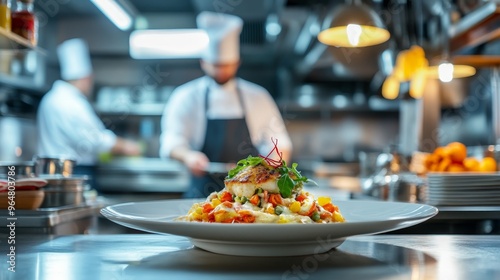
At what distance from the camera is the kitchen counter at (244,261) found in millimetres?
686

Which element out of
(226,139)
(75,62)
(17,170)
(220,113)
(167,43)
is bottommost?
(17,170)

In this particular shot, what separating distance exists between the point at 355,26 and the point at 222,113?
1852 mm

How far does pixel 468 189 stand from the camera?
1668 mm

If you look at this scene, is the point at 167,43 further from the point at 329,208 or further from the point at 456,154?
the point at 329,208

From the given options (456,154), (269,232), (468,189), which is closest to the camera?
(269,232)

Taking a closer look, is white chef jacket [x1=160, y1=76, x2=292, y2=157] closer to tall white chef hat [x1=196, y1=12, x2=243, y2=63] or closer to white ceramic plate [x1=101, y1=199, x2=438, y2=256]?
tall white chef hat [x1=196, y1=12, x2=243, y2=63]

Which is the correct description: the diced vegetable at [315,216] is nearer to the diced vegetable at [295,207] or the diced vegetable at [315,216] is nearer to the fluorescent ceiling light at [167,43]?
the diced vegetable at [295,207]

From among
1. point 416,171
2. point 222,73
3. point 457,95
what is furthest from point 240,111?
point 416,171

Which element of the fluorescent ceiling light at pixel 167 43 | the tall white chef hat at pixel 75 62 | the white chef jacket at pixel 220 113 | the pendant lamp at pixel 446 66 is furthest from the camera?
the fluorescent ceiling light at pixel 167 43

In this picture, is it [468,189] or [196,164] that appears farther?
[196,164]

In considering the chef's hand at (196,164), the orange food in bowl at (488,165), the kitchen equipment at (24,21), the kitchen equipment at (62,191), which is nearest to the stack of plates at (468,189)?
the orange food in bowl at (488,165)

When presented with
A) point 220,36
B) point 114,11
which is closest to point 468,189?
point 220,36

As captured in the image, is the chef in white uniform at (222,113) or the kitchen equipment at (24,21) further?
the chef in white uniform at (222,113)

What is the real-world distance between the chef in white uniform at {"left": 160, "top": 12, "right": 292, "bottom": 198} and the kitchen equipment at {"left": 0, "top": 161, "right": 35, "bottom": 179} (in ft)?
7.58
